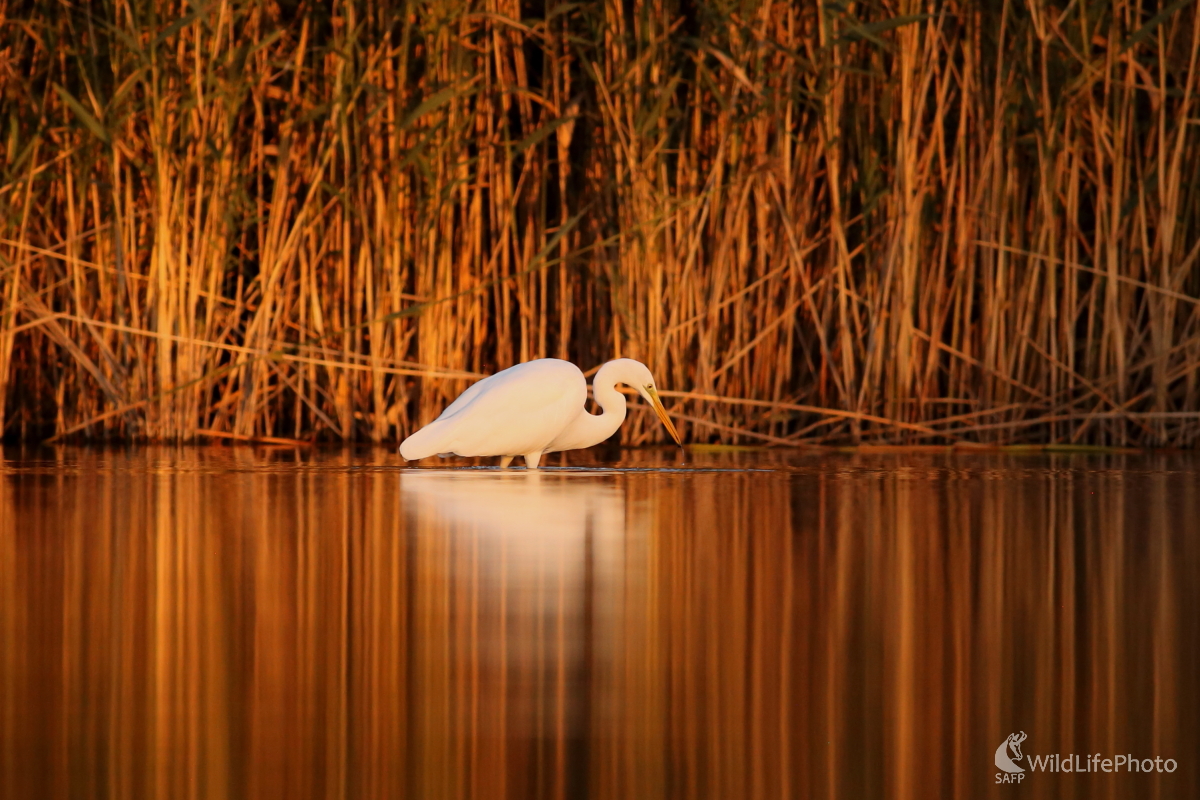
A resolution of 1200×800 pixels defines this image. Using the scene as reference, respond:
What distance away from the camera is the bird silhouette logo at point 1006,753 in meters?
1.57

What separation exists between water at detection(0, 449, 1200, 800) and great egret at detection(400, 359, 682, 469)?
1.02 metres

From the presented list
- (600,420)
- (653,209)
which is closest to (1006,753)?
(600,420)

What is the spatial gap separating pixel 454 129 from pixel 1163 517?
11.8 ft

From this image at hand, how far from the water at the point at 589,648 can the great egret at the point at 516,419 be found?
3.34ft

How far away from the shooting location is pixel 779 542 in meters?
3.34

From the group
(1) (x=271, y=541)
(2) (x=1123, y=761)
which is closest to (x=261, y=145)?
(1) (x=271, y=541)

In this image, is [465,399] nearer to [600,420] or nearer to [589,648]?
[600,420]

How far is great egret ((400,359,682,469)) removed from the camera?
16.8ft

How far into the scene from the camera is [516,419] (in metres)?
5.14

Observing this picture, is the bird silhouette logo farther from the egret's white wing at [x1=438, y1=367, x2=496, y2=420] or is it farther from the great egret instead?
the egret's white wing at [x1=438, y1=367, x2=496, y2=420]

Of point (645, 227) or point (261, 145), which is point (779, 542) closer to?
point (645, 227)

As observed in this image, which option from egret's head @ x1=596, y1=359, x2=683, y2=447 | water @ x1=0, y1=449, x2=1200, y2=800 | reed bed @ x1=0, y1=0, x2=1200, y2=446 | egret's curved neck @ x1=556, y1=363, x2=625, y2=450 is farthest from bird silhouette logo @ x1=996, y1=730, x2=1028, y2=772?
reed bed @ x1=0, y1=0, x2=1200, y2=446

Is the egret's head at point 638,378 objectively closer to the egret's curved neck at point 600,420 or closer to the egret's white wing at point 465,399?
the egret's curved neck at point 600,420

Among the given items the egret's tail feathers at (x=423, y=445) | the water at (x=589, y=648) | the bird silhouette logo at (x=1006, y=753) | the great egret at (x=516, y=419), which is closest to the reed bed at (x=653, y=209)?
the great egret at (x=516, y=419)
